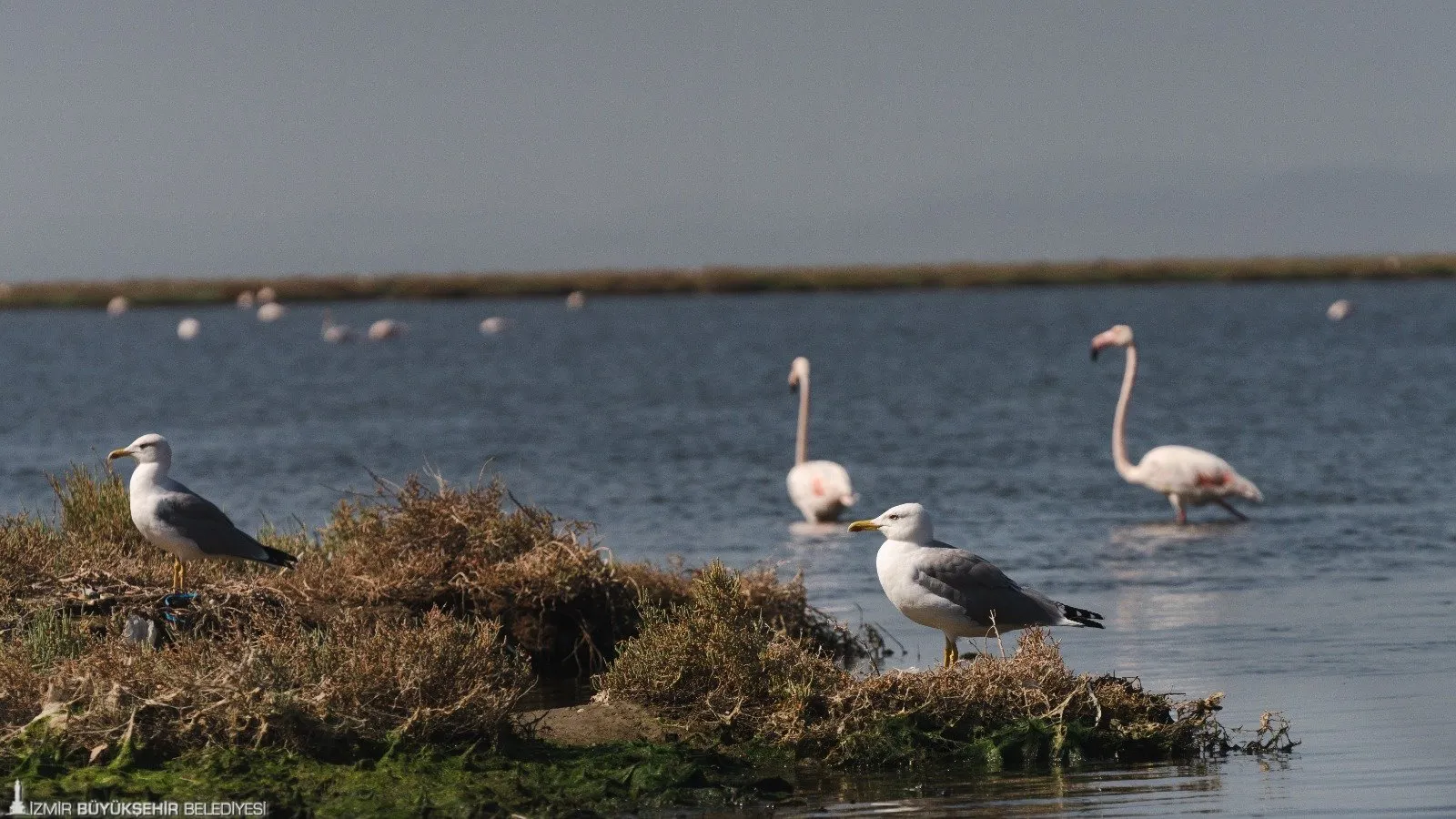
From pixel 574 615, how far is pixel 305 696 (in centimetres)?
326

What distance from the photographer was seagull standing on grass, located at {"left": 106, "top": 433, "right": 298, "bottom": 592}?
10.3 m

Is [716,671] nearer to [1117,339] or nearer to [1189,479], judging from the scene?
[1189,479]

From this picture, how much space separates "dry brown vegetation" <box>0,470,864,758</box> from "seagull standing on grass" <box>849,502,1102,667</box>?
0.58 meters

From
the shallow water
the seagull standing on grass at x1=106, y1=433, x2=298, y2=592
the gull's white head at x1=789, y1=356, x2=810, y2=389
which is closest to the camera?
the shallow water

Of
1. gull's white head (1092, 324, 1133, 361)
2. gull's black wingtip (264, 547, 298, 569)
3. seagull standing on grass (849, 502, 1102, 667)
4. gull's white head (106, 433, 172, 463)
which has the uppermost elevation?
gull's white head (1092, 324, 1133, 361)

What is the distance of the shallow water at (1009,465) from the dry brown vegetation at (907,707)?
25 cm

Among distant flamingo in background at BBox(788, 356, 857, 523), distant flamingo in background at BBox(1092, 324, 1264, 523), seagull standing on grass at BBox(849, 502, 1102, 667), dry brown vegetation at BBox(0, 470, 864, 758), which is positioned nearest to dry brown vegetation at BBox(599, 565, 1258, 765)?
seagull standing on grass at BBox(849, 502, 1102, 667)

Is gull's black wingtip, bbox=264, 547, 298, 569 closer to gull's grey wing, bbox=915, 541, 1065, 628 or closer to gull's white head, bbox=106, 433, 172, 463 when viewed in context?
gull's white head, bbox=106, 433, 172, 463

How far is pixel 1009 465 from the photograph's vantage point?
2267cm

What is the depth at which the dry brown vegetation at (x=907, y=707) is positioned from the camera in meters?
8.40

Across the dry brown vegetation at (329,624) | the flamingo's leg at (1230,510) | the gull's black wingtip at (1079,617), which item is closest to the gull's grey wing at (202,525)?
the dry brown vegetation at (329,624)

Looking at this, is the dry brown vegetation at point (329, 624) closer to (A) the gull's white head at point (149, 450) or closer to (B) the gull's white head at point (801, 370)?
(A) the gull's white head at point (149, 450)

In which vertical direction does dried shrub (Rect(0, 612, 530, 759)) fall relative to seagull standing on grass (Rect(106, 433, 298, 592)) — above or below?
below

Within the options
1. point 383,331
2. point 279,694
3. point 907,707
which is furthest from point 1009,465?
point 383,331
